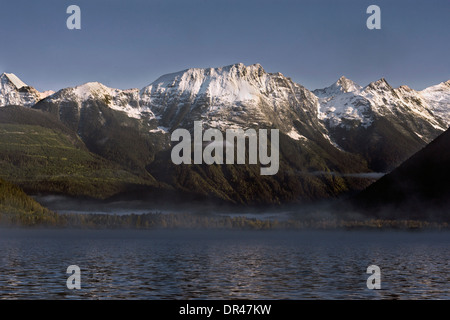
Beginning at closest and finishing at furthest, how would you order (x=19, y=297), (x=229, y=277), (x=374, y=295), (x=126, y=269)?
(x=19, y=297)
(x=374, y=295)
(x=229, y=277)
(x=126, y=269)

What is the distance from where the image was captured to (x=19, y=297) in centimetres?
11206

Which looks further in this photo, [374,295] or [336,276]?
[336,276]
